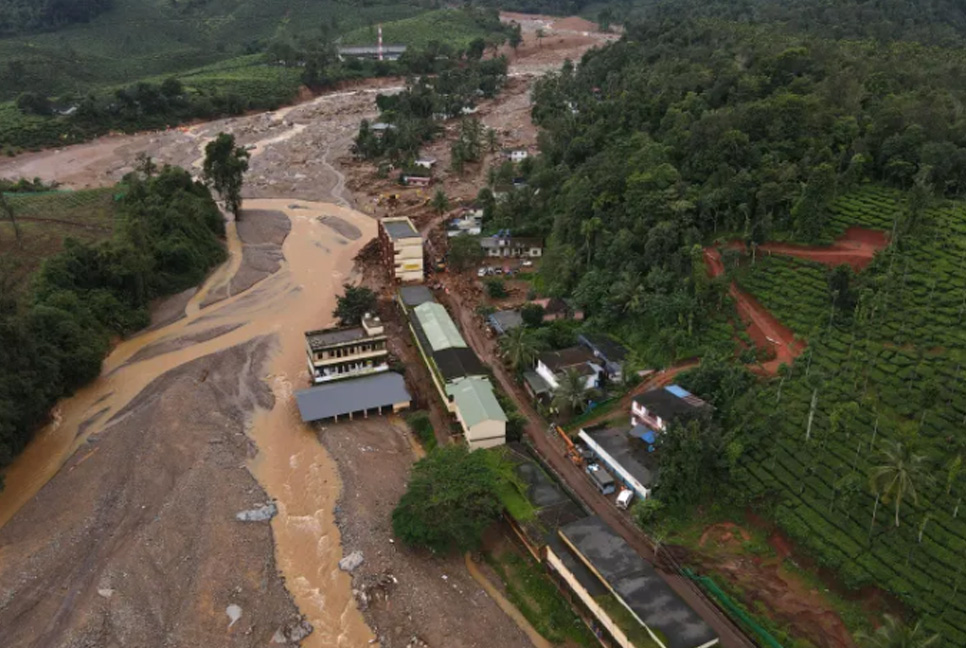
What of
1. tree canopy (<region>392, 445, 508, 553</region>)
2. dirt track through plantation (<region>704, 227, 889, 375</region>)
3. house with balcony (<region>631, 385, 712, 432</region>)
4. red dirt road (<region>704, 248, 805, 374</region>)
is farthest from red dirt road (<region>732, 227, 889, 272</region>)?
tree canopy (<region>392, 445, 508, 553</region>)

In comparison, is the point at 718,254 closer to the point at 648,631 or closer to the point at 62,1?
the point at 648,631

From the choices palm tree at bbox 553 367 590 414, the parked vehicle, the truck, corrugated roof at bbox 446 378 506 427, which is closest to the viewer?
the parked vehicle

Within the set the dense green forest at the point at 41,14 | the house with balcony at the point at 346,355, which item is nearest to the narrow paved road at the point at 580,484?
the house with balcony at the point at 346,355

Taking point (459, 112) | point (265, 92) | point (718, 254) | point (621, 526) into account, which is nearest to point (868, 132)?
point (718, 254)

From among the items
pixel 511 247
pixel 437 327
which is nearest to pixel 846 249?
pixel 437 327

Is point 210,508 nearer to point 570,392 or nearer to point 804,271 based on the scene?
point 570,392

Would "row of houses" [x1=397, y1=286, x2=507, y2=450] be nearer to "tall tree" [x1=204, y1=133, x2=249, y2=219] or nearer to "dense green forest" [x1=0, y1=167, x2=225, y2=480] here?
"dense green forest" [x1=0, y1=167, x2=225, y2=480]

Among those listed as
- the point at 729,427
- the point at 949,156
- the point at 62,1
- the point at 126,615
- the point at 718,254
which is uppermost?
the point at 62,1
